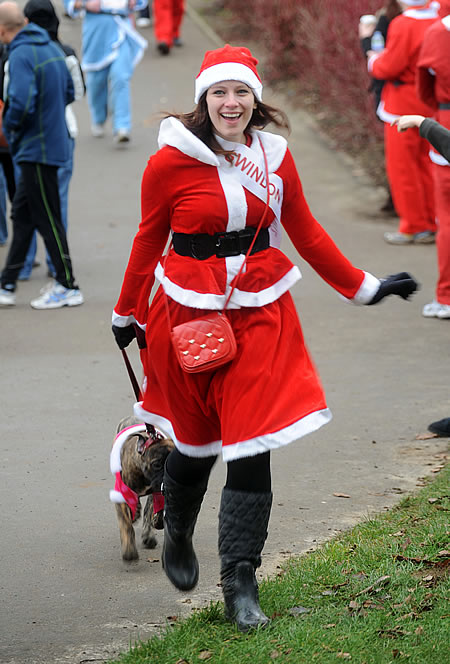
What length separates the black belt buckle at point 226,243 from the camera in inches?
158

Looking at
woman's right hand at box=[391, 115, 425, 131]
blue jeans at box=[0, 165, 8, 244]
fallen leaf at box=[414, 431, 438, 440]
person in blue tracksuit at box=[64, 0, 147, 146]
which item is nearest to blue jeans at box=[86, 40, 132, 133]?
person in blue tracksuit at box=[64, 0, 147, 146]

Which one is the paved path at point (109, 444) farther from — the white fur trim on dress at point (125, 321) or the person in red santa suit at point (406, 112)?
the white fur trim on dress at point (125, 321)

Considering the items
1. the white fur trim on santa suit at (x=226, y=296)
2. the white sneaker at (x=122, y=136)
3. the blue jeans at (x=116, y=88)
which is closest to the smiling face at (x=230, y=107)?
the white fur trim on santa suit at (x=226, y=296)

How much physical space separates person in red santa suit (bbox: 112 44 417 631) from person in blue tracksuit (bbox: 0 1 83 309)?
4655 mm

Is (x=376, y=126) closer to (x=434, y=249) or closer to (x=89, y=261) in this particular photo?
(x=434, y=249)

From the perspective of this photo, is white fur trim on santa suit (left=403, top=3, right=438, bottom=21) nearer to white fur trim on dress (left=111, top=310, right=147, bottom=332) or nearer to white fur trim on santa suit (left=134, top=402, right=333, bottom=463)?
white fur trim on dress (left=111, top=310, right=147, bottom=332)

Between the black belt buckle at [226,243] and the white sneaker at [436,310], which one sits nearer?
the black belt buckle at [226,243]

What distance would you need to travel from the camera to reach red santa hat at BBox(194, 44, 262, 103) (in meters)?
4.07

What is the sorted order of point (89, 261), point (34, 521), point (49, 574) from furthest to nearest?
point (89, 261) < point (34, 521) < point (49, 574)

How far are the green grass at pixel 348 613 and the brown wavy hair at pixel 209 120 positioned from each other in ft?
5.66

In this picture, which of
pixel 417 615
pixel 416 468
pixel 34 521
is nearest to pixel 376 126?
pixel 416 468

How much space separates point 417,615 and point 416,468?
1.98 metres

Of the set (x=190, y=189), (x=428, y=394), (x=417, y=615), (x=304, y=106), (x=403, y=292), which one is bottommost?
(x=304, y=106)

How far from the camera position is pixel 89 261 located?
35.1 ft
